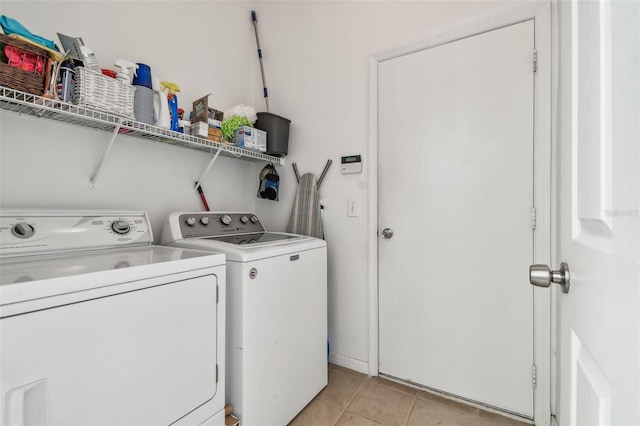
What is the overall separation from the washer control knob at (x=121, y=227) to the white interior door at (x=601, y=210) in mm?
1715

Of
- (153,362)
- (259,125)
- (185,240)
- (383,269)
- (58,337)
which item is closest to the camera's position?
(58,337)

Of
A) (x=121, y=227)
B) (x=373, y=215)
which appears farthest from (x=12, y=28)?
(x=373, y=215)

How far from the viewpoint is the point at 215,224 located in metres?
1.86

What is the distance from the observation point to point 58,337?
765 mm

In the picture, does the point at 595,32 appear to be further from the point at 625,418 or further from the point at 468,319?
the point at 468,319

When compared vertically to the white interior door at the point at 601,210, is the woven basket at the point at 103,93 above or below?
above

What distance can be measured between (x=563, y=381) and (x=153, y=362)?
1168 mm

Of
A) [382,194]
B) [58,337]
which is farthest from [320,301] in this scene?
[58,337]

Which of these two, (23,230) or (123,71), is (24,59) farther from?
(23,230)

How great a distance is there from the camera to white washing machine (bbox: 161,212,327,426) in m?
1.29

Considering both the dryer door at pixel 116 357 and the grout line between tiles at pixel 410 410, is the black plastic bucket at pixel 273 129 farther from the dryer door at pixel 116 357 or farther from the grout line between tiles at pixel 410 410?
the grout line between tiles at pixel 410 410

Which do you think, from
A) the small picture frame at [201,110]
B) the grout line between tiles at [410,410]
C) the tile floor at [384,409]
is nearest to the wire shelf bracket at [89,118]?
the small picture frame at [201,110]

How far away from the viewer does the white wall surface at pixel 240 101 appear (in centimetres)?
138

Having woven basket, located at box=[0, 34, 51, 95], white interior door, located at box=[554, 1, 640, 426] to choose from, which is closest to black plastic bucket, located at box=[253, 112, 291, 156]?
woven basket, located at box=[0, 34, 51, 95]
